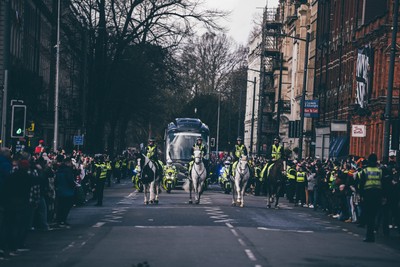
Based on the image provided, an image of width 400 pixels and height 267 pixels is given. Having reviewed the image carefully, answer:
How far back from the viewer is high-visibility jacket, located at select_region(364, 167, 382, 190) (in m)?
23.5

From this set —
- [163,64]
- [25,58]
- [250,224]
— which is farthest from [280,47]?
[250,224]

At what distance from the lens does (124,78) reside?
223ft

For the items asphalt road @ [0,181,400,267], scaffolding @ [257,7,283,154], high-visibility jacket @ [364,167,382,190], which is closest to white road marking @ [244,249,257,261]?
asphalt road @ [0,181,400,267]

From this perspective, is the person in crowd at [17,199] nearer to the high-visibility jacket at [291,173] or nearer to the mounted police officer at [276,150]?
the mounted police officer at [276,150]

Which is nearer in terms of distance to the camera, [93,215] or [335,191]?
[93,215]

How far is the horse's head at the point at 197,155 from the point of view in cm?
3588

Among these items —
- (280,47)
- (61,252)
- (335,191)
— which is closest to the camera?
(61,252)

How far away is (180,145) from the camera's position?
58188mm

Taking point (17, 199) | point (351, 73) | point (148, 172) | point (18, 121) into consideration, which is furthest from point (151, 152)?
point (351, 73)

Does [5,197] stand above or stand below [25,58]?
below

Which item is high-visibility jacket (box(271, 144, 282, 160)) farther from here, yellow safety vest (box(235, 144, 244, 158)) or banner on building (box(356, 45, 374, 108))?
banner on building (box(356, 45, 374, 108))

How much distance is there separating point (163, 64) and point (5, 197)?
44.3 metres

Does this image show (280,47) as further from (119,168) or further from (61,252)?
(61,252)

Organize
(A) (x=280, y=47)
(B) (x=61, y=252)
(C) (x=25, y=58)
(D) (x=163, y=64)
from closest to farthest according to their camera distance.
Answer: (B) (x=61, y=252) → (D) (x=163, y=64) → (C) (x=25, y=58) → (A) (x=280, y=47)
